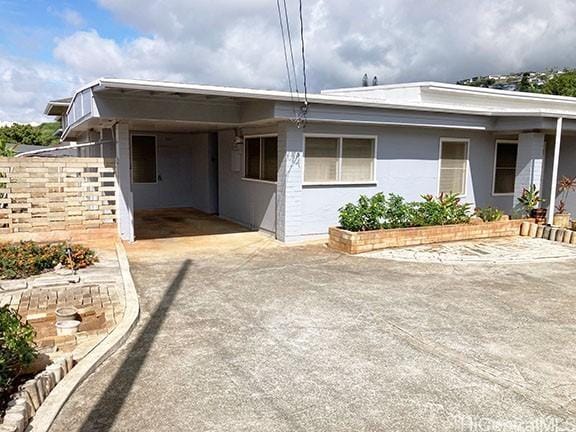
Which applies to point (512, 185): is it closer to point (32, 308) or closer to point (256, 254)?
point (256, 254)

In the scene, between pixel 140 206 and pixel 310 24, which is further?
pixel 140 206

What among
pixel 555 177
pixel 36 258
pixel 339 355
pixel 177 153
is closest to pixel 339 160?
pixel 555 177

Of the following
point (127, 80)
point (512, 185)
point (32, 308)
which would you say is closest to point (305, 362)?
point (32, 308)

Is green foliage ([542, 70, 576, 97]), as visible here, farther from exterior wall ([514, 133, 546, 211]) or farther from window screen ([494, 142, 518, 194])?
exterior wall ([514, 133, 546, 211])

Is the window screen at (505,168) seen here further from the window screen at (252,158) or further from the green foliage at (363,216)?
the window screen at (252,158)

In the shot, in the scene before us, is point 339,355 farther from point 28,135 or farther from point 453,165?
point 28,135

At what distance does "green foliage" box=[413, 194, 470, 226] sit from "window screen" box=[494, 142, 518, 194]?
2731mm

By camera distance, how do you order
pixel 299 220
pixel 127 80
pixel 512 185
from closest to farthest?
1. pixel 127 80
2. pixel 299 220
3. pixel 512 185

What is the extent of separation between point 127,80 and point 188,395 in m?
5.48

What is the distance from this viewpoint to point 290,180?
32.0 feet

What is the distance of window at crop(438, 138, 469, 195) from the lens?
1189 cm

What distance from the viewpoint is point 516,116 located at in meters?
11.3

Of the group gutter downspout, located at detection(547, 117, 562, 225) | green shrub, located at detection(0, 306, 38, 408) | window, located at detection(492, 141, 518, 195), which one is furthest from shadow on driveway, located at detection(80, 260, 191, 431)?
window, located at detection(492, 141, 518, 195)

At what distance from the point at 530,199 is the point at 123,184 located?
9.37m
